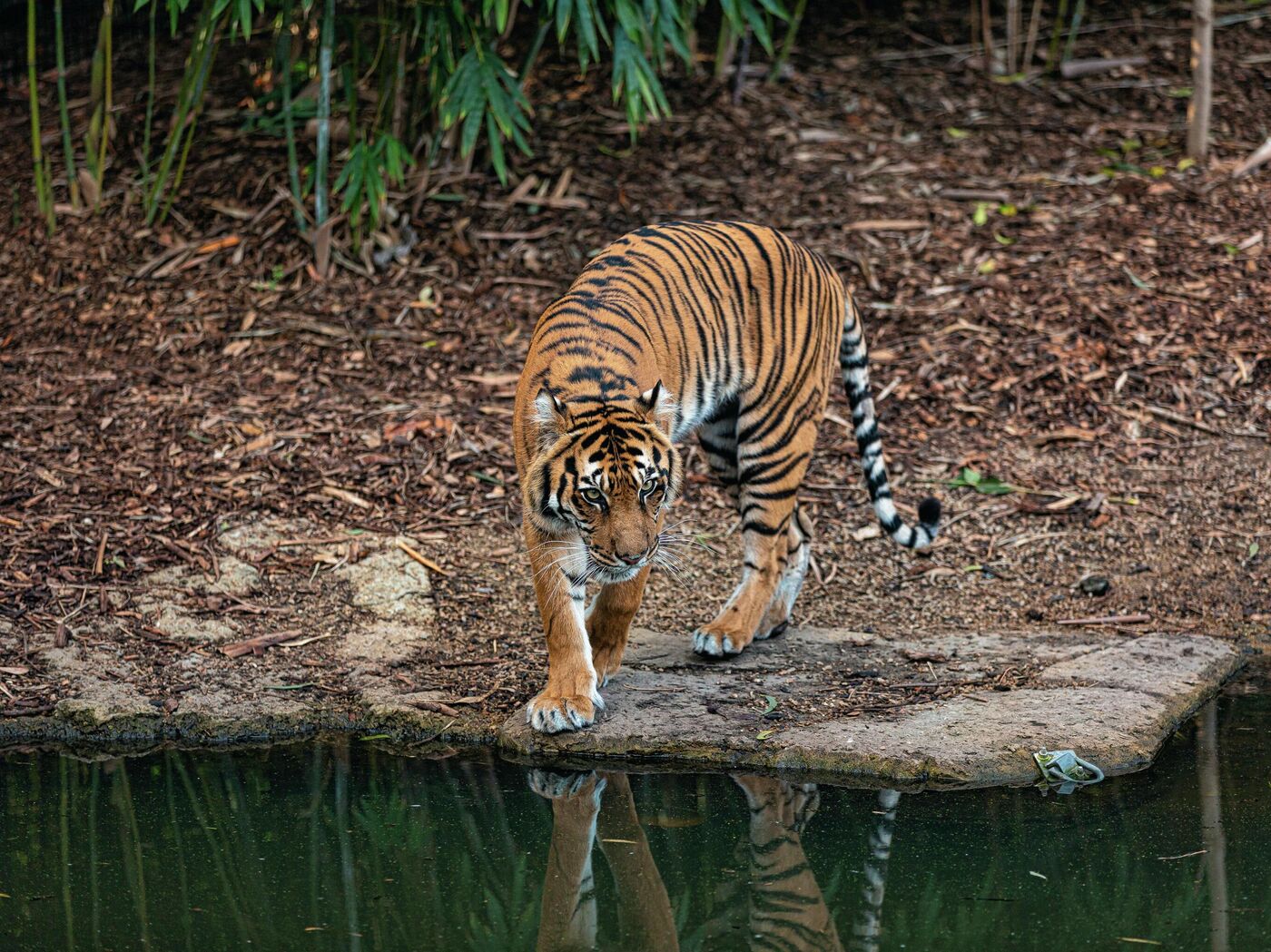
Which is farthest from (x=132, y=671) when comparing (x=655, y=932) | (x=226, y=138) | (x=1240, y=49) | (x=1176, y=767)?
(x=1240, y=49)

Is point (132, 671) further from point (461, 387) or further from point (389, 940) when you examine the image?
point (461, 387)

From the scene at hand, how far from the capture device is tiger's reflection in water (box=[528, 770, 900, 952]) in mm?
3031

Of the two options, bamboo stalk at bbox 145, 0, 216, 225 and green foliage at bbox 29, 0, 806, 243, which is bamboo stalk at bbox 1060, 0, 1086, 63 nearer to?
green foliage at bbox 29, 0, 806, 243

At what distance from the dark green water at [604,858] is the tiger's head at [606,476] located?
2.18 feet

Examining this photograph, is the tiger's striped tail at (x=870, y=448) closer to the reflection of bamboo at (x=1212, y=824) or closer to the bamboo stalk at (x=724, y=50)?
the reflection of bamboo at (x=1212, y=824)

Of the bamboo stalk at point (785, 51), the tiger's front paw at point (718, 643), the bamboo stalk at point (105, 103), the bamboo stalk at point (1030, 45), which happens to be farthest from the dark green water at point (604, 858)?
the bamboo stalk at point (1030, 45)

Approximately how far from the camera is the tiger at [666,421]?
12.3 ft

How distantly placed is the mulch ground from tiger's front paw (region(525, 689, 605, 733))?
36cm

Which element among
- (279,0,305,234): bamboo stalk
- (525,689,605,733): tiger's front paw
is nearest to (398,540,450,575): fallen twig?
(525,689,605,733): tiger's front paw

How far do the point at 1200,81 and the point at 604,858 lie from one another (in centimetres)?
595

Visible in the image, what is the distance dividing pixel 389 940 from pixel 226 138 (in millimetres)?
5975

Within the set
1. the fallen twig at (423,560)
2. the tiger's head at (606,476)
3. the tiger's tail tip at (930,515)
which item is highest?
the tiger's head at (606,476)

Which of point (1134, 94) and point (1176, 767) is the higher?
point (1134, 94)

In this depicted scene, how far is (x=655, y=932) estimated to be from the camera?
10.0 ft
